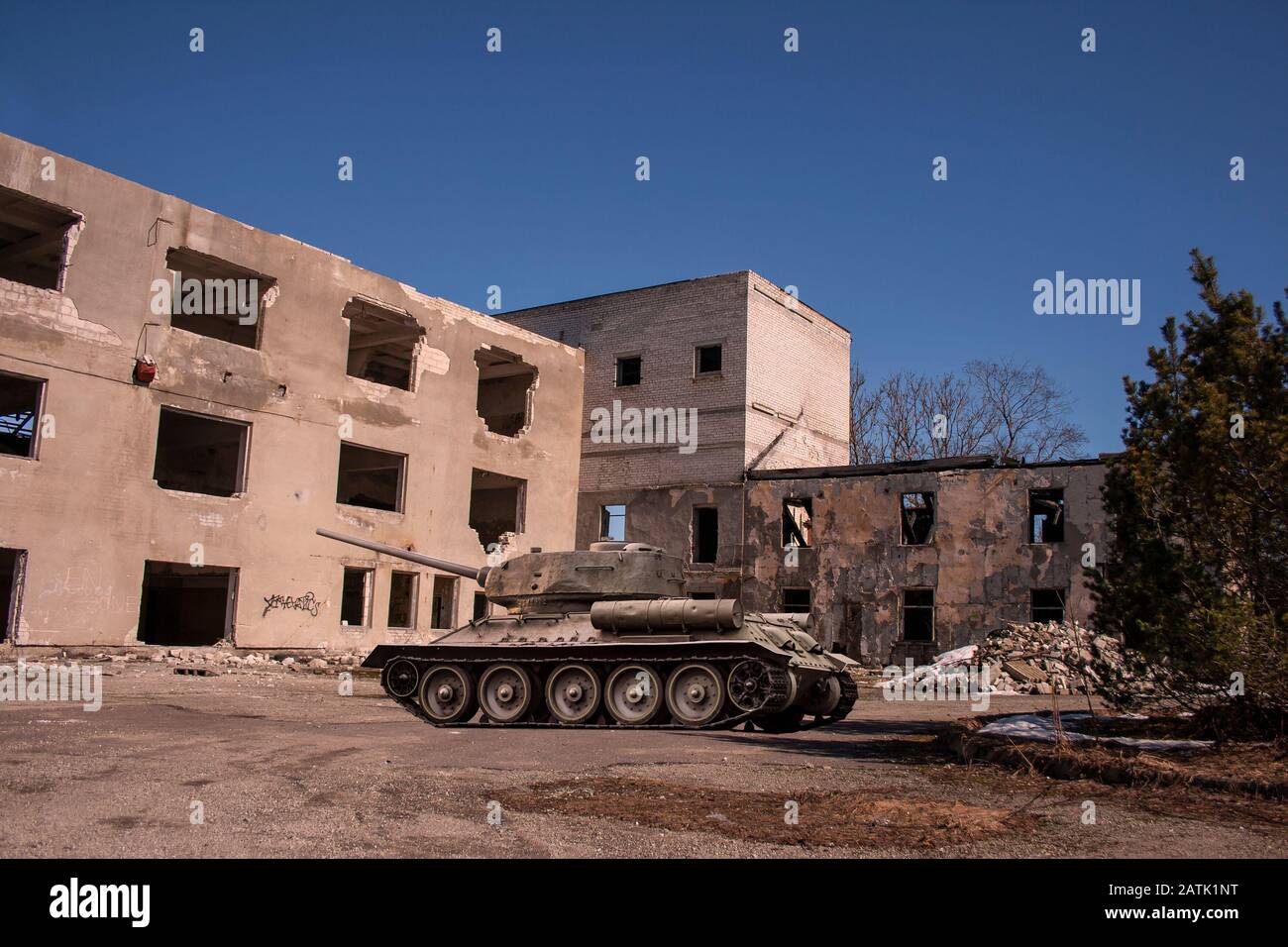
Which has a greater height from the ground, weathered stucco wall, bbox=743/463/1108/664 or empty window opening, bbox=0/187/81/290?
empty window opening, bbox=0/187/81/290

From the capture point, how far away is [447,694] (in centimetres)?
1380

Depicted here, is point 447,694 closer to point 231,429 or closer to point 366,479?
point 231,429

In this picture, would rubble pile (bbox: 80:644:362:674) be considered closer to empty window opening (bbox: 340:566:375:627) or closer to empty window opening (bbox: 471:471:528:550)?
empty window opening (bbox: 340:566:375:627)

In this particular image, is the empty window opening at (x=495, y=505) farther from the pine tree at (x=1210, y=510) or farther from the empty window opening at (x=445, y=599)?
the pine tree at (x=1210, y=510)

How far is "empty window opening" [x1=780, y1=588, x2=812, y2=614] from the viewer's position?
29.2m

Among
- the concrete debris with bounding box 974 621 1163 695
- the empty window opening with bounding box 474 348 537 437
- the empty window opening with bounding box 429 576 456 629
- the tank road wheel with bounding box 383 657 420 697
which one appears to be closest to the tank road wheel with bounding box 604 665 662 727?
the tank road wheel with bounding box 383 657 420 697

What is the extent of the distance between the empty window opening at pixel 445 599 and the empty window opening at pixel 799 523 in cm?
904

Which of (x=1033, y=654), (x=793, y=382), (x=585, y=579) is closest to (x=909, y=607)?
(x=1033, y=654)

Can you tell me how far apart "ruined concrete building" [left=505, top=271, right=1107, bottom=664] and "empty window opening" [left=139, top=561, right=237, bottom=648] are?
10702mm

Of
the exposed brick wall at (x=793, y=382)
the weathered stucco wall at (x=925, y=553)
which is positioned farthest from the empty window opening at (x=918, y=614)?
the exposed brick wall at (x=793, y=382)

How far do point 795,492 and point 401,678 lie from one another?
17.1m

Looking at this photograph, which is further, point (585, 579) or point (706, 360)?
point (706, 360)
